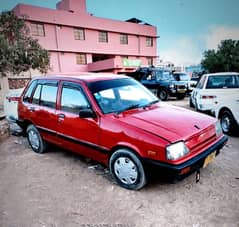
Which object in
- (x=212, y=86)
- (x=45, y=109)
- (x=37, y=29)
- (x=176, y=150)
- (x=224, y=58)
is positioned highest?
(x=37, y=29)

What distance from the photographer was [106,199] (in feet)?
9.71

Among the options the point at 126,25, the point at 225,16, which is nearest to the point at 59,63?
the point at 126,25

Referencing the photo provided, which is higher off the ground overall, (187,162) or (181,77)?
(181,77)

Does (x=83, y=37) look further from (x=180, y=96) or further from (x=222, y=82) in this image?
(x=222, y=82)

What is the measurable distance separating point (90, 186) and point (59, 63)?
66.4 feet

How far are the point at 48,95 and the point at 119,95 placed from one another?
156 cm

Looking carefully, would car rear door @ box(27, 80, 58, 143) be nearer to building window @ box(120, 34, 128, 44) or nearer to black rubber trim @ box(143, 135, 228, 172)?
black rubber trim @ box(143, 135, 228, 172)

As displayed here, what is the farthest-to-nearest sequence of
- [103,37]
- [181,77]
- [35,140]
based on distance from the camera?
[103,37] < [181,77] < [35,140]

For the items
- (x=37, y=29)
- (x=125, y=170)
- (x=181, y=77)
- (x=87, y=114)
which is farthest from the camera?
(x=37, y=29)

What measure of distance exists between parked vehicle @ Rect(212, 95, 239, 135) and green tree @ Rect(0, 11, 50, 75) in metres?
11.1

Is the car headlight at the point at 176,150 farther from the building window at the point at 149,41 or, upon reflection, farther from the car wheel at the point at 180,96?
the building window at the point at 149,41

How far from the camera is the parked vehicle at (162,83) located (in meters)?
12.6

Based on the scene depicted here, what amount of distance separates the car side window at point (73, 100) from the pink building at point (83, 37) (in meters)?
17.6

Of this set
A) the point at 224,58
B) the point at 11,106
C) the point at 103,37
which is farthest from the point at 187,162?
the point at 103,37
